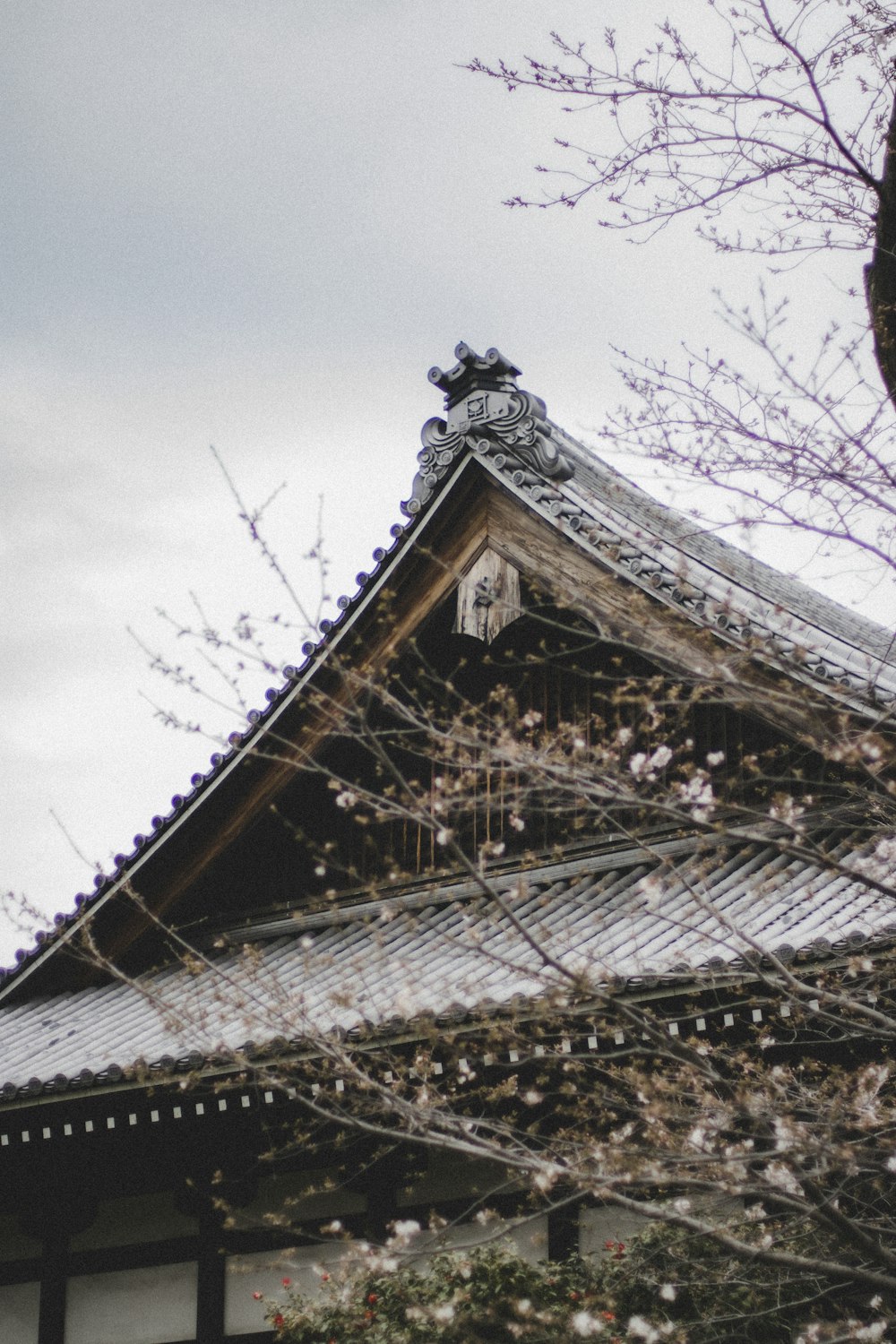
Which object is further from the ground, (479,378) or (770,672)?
(479,378)

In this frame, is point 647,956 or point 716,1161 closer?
point 716,1161

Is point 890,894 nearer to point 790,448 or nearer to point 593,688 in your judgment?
point 790,448

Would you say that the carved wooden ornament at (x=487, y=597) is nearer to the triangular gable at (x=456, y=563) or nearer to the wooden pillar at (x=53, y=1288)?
the triangular gable at (x=456, y=563)

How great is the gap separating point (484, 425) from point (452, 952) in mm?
3611

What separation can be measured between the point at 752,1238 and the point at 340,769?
4973 mm

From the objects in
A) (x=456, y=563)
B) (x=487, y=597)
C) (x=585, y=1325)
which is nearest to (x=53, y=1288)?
(x=585, y=1325)

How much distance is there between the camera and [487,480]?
954 centimetres

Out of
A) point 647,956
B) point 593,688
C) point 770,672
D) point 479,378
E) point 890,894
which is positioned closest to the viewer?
point 890,894

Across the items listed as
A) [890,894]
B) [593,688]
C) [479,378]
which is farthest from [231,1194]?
[479,378]

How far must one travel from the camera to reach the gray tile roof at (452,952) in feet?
20.9

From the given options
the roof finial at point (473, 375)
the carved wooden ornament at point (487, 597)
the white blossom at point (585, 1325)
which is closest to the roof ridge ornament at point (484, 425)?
the roof finial at point (473, 375)

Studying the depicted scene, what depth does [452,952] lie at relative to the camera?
8469 millimetres

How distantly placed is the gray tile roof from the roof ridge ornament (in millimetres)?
2665

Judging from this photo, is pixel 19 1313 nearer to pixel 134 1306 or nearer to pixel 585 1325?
pixel 134 1306
